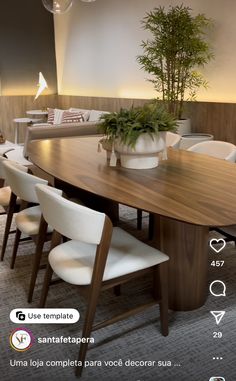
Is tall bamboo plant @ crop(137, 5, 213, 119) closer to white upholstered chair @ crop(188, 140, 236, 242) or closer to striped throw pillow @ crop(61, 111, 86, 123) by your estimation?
white upholstered chair @ crop(188, 140, 236, 242)

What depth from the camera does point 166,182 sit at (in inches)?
63.2

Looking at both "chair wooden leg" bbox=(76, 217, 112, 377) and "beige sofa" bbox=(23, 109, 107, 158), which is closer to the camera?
"chair wooden leg" bbox=(76, 217, 112, 377)

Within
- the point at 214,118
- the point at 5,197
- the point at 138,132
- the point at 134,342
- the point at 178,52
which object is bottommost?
the point at 134,342

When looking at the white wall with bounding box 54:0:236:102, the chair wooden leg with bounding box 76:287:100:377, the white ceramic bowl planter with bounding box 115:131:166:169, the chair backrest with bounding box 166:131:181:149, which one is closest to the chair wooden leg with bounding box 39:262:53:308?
the chair wooden leg with bounding box 76:287:100:377

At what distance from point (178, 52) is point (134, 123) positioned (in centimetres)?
238

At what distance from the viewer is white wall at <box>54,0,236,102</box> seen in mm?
3785

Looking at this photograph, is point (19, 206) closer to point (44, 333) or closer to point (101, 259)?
point (44, 333)

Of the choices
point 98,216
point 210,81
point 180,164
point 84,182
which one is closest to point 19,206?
point 84,182

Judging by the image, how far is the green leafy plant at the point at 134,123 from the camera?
5.65 ft

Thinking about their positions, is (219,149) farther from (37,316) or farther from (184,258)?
(37,316)

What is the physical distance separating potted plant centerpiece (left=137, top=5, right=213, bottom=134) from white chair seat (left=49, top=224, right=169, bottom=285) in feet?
8.47

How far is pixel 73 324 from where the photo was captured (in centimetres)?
162

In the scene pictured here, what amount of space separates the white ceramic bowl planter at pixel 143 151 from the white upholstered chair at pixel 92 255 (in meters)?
0.42

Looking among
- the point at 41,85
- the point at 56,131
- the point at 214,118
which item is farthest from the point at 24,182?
the point at 41,85
